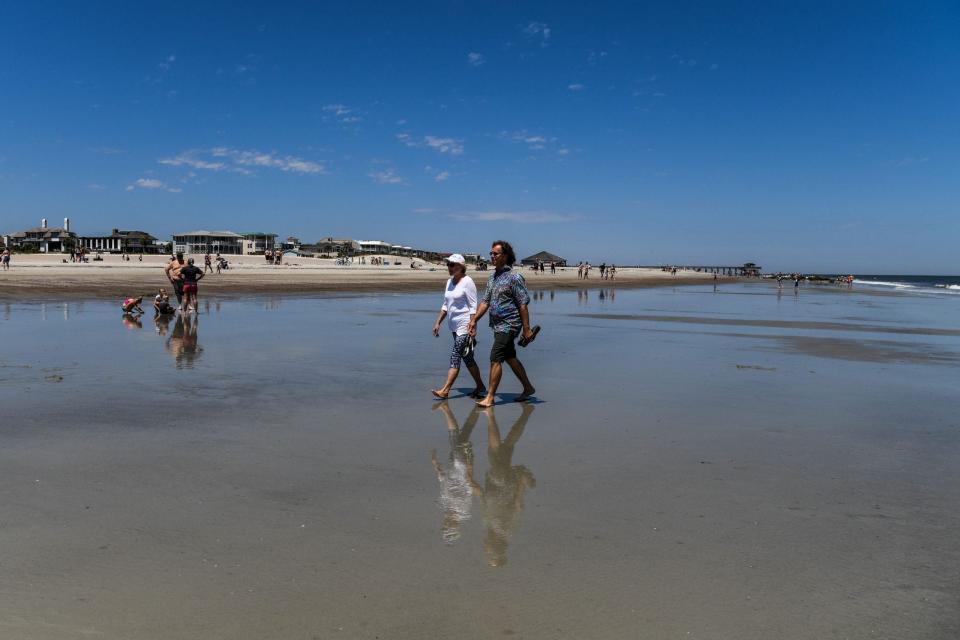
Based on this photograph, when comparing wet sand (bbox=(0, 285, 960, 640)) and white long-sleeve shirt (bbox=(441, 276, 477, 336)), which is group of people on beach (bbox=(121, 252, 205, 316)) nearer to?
wet sand (bbox=(0, 285, 960, 640))

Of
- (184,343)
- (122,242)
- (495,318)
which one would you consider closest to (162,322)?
(184,343)

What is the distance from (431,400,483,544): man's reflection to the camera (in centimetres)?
395

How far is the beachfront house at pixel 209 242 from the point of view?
345 feet

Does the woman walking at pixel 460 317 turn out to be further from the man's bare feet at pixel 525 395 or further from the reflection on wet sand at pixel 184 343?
the reflection on wet sand at pixel 184 343

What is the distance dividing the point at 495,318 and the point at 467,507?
3702 millimetres

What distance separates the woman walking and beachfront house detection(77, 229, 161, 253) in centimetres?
10540

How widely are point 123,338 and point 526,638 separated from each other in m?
11.7

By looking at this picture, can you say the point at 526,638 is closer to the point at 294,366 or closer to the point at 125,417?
the point at 125,417

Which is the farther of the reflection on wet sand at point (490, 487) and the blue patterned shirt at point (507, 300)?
the blue patterned shirt at point (507, 300)

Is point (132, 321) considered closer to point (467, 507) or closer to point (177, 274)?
point (177, 274)

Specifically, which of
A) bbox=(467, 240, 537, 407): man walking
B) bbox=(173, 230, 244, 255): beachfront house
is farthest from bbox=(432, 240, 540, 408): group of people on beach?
bbox=(173, 230, 244, 255): beachfront house

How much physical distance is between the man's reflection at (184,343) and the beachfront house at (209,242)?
95.1m

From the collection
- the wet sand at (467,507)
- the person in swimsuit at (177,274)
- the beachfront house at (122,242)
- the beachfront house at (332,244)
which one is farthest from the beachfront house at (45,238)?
the wet sand at (467,507)

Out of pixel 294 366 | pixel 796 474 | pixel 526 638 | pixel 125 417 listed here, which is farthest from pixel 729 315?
pixel 526 638
